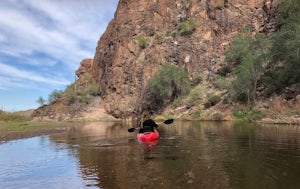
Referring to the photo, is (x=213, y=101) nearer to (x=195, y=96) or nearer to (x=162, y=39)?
(x=195, y=96)

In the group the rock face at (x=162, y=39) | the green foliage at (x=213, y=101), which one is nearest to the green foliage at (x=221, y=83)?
the green foliage at (x=213, y=101)

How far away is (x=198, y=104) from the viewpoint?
76312 millimetres

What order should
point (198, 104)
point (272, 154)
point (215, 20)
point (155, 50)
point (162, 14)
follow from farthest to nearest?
point (162, 14), point (155, 50), point (215, 20), point (198, 104), point (272, 154)

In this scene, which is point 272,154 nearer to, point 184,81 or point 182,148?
point 182,148

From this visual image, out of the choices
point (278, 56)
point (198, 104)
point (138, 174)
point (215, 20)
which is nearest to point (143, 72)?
point (215, 20)

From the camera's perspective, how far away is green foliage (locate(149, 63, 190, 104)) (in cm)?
9156

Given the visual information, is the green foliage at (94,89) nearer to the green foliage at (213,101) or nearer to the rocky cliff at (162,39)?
the rocky cliff at (162,39)

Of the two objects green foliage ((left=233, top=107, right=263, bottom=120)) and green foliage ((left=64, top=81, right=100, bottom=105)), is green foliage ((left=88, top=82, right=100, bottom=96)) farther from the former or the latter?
green foliage ((left=233, top=107, right=263, bottom=120))

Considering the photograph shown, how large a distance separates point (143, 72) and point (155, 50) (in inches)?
323

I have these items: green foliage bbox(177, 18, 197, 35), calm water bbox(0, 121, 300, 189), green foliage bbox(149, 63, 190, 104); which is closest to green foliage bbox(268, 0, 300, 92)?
calm water bbox(0, 121, 300, 189)

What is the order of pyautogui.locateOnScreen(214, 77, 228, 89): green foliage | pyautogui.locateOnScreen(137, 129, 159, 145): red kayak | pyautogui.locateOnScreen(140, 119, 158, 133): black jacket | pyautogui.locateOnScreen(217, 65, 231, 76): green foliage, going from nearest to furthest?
1. pyautogui.locateOnScreen(137, 129, 159, 145): red kayak
2. pyautogui.locateOnScreen(140, 119, 158, 133): black jacket
3. pyautogui.locateOnScreen(214, 77, 228, 89): green foliage
4. pyautogui.locateOnScreen(217, 65, 231, 76): green foliage

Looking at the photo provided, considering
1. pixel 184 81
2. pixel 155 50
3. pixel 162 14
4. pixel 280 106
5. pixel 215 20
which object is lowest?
pixel 280 106

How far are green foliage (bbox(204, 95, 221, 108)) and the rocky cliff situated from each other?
16904 millimetres

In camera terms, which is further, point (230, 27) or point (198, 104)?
point (230, 27)
